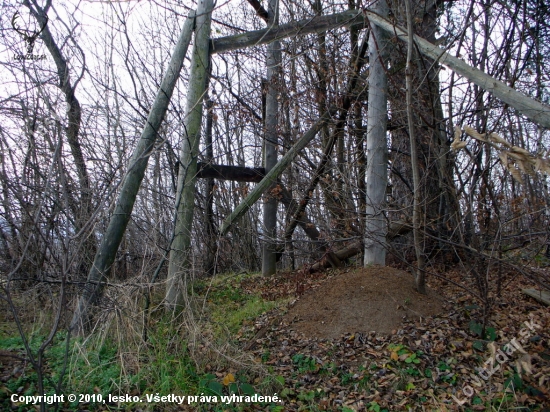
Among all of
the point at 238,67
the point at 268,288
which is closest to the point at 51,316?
the point at 268,288

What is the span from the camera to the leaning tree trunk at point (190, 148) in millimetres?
5000

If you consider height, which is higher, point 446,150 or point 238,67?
point 238,67

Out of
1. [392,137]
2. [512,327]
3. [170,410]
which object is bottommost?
[170,410]

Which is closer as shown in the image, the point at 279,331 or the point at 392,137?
the point at 279,331

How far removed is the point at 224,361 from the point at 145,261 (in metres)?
1.39

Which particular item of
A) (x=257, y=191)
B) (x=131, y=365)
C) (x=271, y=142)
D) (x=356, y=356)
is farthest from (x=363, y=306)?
(x=271, y=142)

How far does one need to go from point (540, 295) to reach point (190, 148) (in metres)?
4.42

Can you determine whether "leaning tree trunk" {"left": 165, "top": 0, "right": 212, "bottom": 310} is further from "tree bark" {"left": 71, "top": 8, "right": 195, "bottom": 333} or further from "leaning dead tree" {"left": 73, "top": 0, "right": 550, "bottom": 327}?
"tree bark" {"left": 71, "top": 8, "right": 195, "bottom": 333}

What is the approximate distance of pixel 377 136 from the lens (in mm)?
5809

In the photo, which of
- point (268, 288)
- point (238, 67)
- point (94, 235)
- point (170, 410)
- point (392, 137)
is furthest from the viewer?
point (238, 67)

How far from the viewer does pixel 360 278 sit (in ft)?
18.0

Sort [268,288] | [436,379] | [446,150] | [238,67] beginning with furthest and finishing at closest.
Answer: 1. [238,67]
2. [268,288]
3. [446,150]
4. [436,379]

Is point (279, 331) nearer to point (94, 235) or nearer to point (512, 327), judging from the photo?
point (512, 327)

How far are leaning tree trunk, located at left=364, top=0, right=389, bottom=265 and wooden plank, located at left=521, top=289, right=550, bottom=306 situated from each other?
1764mm
